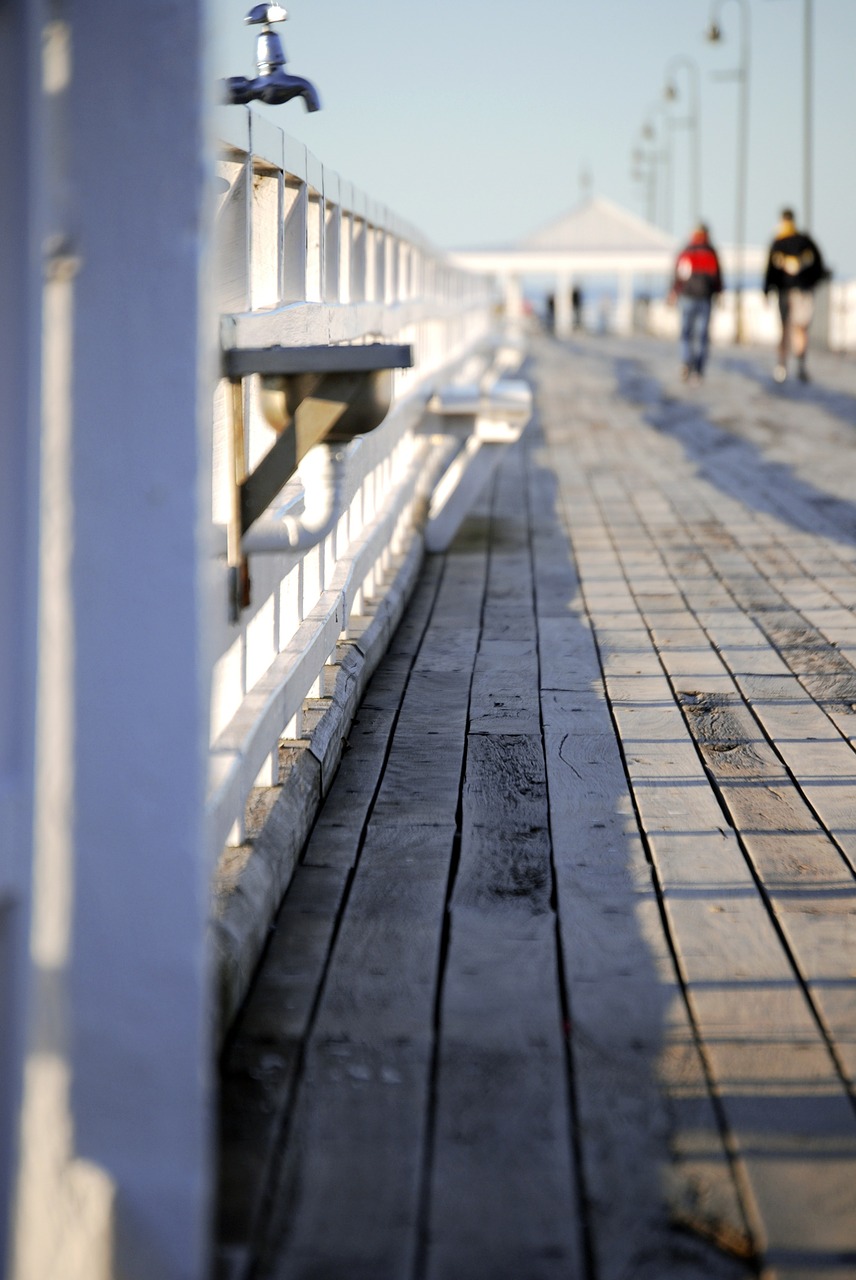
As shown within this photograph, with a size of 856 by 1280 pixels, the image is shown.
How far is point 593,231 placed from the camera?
93.1 m

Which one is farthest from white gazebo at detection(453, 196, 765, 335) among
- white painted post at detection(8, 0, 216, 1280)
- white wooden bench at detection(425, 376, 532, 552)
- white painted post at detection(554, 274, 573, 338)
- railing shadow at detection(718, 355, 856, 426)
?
white painted post at detection(8, 0, 216, 1280)

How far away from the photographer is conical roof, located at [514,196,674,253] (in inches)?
3563

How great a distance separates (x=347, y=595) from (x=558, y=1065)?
2400mm

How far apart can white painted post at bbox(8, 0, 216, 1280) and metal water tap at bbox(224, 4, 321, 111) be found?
7.94 ft

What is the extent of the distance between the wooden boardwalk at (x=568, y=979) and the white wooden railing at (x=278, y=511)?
0.19 m

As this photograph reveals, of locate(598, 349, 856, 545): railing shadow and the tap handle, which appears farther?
locate(598, 349, 856, 545): railing shadow

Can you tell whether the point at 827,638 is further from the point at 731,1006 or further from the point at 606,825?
the point at 731,1006

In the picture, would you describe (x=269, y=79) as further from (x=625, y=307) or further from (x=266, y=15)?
(x=625, y=307)

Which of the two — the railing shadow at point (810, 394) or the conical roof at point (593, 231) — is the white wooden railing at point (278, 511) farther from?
the conical roof at point (593, 231)

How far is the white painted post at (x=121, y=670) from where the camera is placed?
1689mm

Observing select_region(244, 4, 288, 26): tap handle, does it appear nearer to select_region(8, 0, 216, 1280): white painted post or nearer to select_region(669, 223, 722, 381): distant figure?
select_region(8, 0, 216, 1280): white painted post

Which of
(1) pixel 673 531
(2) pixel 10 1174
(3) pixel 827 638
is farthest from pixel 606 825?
(1) pixel 673 531

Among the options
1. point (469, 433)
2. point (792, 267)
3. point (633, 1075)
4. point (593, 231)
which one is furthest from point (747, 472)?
point (593, 231)

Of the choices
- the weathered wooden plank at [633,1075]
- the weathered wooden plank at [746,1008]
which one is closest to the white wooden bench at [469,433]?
the weathered wooden plank at [746,1008]
